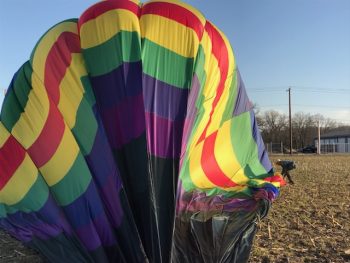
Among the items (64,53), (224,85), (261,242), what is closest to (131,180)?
(64,53)

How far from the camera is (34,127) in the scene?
4.26 meters

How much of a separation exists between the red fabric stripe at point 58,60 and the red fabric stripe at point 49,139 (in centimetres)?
14

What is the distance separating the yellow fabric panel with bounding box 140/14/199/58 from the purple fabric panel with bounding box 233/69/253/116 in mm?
1450

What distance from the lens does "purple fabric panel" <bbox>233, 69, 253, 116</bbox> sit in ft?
18.3

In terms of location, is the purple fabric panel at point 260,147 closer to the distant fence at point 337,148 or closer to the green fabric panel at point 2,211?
the green fabric panel at point 2,211

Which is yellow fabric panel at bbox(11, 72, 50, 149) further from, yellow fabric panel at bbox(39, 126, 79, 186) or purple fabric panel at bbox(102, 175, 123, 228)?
purple fabric panel at bbox(102, 175, 123, 228)

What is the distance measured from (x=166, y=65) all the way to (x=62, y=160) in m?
1.28

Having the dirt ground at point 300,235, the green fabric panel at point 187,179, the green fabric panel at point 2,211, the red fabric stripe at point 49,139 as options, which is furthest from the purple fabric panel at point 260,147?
the green fabric panel at point 2,211

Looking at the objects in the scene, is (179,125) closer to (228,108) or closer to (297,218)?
(228,108)

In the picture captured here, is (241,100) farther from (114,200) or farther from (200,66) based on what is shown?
(114,200)

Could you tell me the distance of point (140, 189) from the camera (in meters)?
3.96

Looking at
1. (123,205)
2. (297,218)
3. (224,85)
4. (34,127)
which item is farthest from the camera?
(297,218)

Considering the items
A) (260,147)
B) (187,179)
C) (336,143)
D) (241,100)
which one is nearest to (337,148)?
(336,143)

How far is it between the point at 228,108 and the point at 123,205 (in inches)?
79.4
